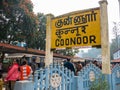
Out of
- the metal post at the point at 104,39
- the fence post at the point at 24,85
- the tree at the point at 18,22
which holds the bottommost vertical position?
the fence post at the point at 24,85

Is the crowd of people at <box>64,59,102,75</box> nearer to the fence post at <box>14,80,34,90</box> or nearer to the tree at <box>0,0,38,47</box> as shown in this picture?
the fence post at <box>14,80,34,90</box>

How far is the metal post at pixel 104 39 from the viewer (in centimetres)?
883

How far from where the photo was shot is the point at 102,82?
7836 mm

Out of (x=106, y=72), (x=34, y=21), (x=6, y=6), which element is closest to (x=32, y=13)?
(x=34, y=21)

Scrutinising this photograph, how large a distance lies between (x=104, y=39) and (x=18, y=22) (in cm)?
1443

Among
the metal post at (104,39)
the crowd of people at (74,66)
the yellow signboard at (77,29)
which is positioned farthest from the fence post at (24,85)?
the crowd of people at (74,66)

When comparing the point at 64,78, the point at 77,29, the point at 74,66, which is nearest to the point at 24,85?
the point at 64,78

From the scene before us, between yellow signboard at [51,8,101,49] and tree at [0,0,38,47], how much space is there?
9.94 meters

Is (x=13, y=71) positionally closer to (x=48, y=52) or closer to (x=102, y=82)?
(x=48, y=52)

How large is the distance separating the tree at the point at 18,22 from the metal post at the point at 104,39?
1188 centimetres

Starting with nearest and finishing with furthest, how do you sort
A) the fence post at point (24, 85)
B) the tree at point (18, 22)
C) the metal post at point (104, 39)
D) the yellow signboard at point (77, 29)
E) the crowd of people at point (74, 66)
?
the fence post at point (24, 85)
the metal post at point (104, 39)
the yellow signboard at point (77, 29)
the crowd of people at point (74, 66)
the tree at point (18, 22)

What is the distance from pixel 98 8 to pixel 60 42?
7.90 feet

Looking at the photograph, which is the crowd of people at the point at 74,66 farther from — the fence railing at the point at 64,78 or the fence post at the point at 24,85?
the fence post at the point at 24,85

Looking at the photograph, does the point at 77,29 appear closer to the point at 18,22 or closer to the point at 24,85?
the point at 24,85
